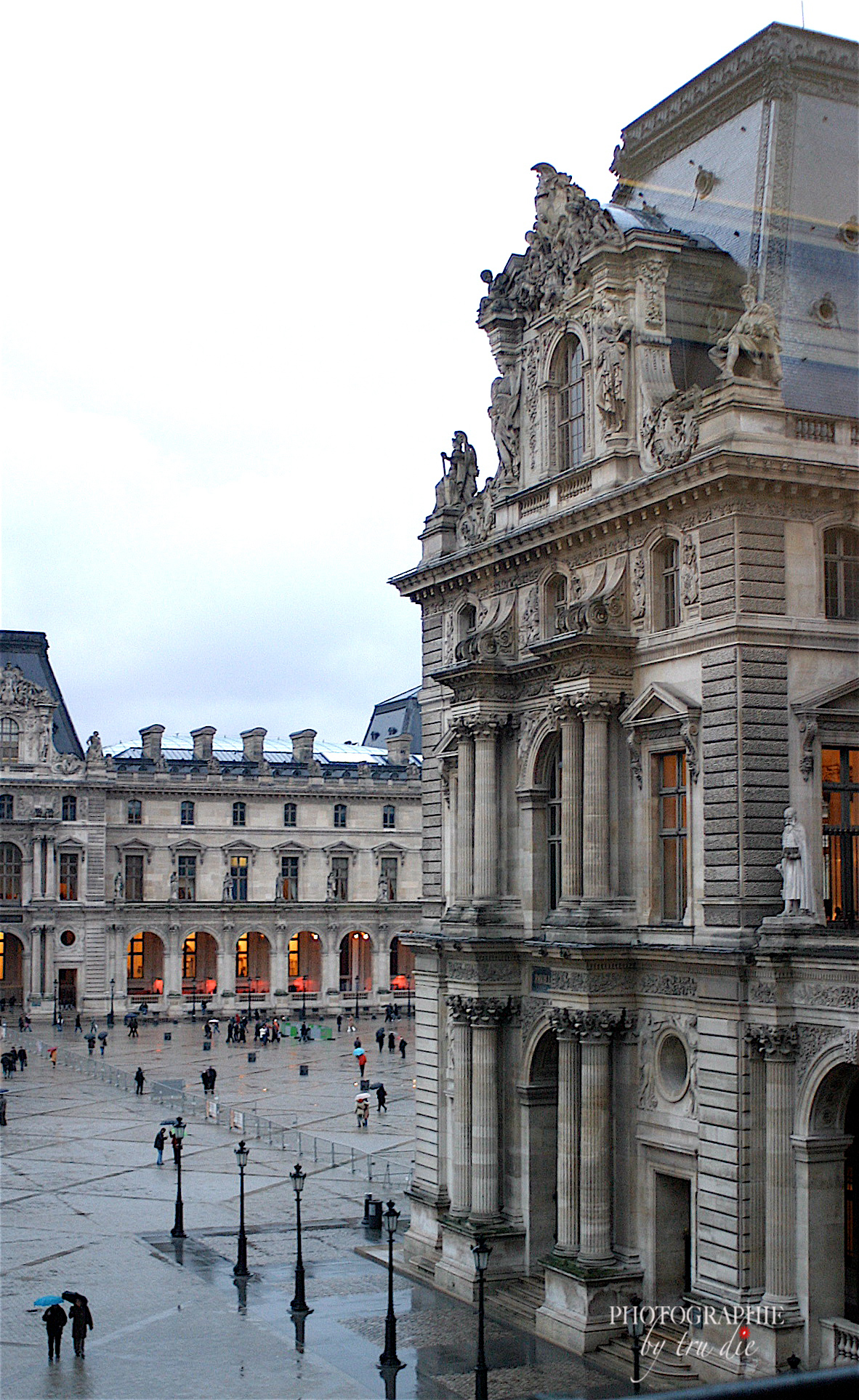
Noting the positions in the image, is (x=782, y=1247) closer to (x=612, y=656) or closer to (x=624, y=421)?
(x=612, y=656)

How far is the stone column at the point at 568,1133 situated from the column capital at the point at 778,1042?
5.63 meters

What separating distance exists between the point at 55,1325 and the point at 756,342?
78.7ft

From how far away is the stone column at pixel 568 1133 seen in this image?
Answer: 1284 inches

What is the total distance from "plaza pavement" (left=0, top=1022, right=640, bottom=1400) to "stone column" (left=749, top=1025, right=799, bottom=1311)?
388 centimetres

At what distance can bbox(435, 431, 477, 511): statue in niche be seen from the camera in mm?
42531

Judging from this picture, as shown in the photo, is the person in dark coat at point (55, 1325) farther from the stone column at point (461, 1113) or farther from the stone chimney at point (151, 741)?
the stone chimney at point (151, 741)

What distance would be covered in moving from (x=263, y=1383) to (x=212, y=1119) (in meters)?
34.2

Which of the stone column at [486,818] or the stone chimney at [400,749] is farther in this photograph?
the stone chimney at [400,749]

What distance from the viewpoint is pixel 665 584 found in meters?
32.8

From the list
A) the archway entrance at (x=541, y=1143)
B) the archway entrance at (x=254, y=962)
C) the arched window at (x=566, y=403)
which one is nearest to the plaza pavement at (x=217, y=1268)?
the archway entrance at (x=541, y=1143)

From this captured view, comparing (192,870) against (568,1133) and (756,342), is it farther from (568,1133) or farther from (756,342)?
(756,342)

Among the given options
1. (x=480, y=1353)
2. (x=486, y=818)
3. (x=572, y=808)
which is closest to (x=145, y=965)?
(x=486, y=818)

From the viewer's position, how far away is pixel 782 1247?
27625 mm

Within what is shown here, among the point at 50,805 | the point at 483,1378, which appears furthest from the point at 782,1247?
the point at 50,805
